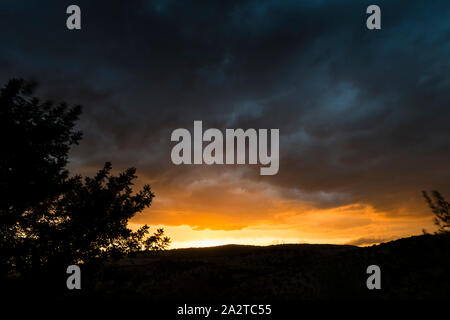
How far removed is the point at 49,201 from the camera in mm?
8555

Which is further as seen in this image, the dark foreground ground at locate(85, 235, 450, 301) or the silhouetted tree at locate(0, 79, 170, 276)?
the dark foreground ground at locate(85, 235, 450, 301)

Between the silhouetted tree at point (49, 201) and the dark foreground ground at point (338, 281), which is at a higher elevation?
the silhouetted tree at point (49, 201)

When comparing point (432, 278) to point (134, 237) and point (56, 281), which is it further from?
point (56, 281)

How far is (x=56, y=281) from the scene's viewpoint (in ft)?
24.6

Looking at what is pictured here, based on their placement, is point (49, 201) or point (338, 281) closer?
point (49, 201)

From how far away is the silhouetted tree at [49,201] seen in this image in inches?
302

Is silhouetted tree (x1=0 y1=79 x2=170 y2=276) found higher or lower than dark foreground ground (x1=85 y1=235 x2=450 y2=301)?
higher

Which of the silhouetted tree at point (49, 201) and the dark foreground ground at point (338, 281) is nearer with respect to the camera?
the silhouetted tree at point (49, 201)

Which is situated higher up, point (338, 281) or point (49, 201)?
point (49, 201)

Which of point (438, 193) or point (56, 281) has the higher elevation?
point (438, 193)

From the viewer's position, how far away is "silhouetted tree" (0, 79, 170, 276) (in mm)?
7660
